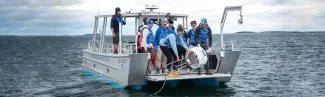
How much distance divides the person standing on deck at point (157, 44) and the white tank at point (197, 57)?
3.16ft

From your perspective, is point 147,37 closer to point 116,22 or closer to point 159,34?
point 159,34

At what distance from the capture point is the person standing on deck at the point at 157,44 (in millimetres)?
13297

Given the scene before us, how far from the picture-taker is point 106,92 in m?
14.9

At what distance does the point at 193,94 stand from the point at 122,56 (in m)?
2.79

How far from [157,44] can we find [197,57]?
5.01 ft

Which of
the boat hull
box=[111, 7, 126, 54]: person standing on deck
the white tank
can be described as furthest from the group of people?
the boat hull

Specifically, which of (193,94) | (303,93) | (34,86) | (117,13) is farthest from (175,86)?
(34,86)

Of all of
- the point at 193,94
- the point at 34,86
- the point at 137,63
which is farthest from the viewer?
the point at 34,86

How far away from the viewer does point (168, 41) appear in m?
13.3

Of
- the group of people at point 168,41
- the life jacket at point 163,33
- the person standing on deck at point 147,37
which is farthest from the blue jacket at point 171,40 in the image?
the person standing on deck at point 147,37

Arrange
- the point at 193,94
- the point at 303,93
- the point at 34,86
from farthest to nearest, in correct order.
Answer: the point at 34,86 → the point at 303,93 → the point at 193,94

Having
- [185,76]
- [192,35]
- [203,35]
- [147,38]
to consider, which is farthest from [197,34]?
[147,38]

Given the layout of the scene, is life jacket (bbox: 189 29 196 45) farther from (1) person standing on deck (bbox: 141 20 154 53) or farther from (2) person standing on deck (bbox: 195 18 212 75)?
(1) person standing on deck (bbox: 141 20 154 53)

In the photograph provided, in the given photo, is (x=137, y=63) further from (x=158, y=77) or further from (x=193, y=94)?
(x=193, y=94)
